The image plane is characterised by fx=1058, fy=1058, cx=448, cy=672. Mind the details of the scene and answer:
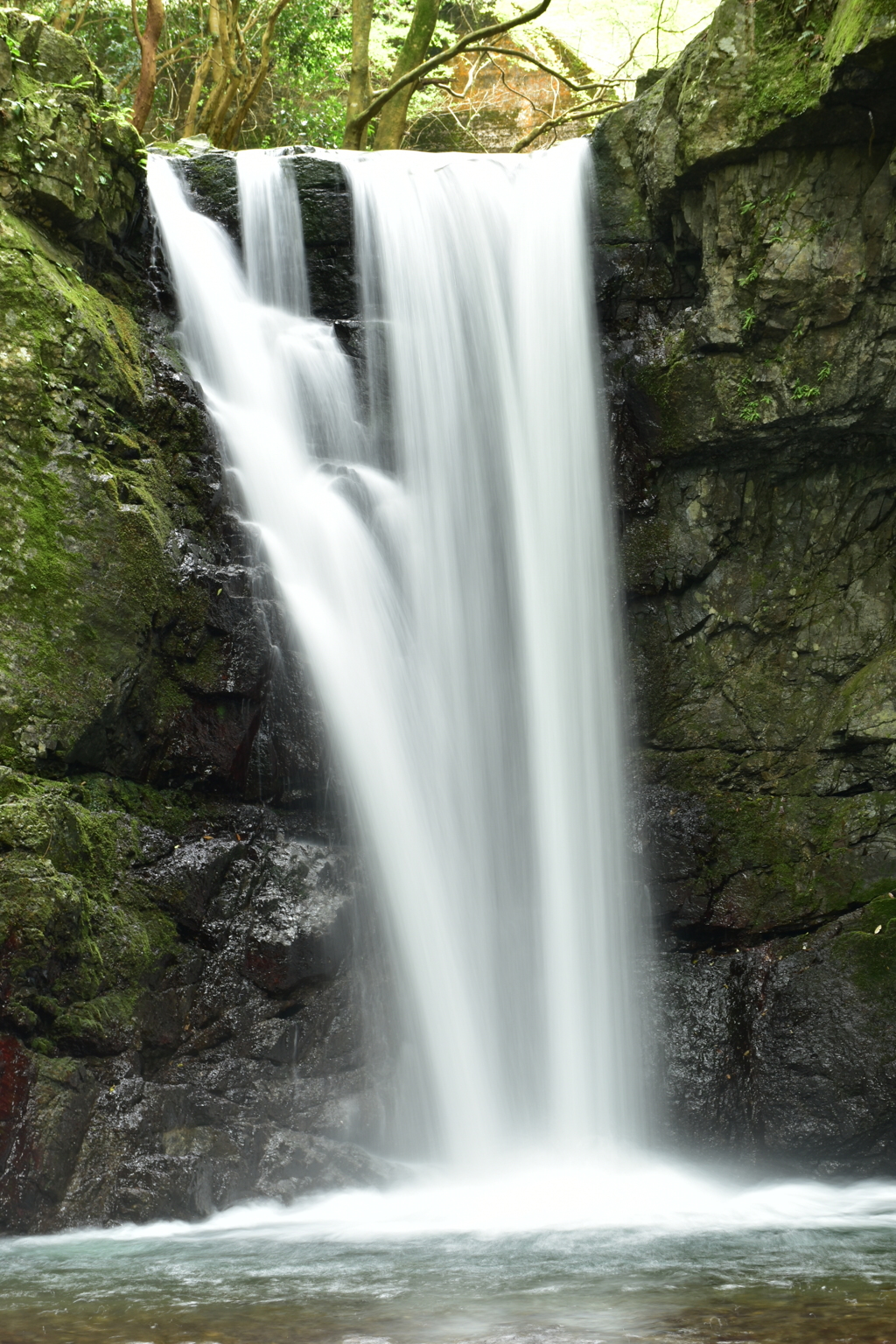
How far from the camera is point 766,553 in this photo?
810 centimetres

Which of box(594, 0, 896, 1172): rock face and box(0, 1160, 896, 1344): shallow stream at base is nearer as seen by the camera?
box(0, 1160, 896, 1344): shallow stream at base

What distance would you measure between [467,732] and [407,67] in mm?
10034

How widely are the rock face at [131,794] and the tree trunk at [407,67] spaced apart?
6.48m

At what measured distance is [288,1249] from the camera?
190 inches

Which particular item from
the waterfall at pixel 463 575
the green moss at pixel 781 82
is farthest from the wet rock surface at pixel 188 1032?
the green moss at pixel 781 82

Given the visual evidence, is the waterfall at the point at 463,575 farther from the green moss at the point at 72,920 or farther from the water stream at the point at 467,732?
the green moss at the point at 72,920

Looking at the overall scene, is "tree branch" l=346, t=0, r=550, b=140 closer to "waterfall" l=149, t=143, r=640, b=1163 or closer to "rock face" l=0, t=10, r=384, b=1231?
"waterfall" l=149, t=143, r=640, b=1163

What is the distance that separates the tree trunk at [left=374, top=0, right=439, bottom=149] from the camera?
1320cm

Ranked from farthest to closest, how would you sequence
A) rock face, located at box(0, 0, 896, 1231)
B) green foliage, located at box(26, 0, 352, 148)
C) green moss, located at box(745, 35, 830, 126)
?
green foliage, located at box(26, 0, 352, 148)
green moss, located at box(745, 35, 830, 126)
rock face, located at box(0, 0, 896, 1231)

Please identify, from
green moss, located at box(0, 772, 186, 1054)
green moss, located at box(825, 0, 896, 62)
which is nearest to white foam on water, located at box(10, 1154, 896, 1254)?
green moss, located at box(0, 772, 186, 1054)

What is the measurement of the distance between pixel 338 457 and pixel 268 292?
161cm

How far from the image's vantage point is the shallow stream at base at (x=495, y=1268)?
136 inches

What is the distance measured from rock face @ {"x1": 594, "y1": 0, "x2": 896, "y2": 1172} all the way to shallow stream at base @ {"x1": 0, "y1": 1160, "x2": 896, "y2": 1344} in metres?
0.92

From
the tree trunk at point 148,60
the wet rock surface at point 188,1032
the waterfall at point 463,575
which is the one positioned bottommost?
the wet rock surface at point 188,1032
